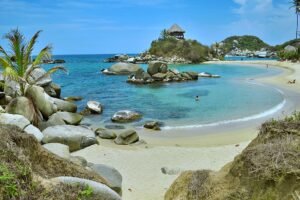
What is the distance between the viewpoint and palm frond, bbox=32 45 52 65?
616 inches

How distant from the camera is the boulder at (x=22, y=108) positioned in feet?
47.1

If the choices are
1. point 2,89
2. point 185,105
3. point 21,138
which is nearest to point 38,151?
point 21,138

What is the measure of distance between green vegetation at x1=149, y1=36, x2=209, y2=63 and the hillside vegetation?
83.2 meters

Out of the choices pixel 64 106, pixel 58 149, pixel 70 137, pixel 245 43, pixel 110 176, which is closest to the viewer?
pixel 110 176

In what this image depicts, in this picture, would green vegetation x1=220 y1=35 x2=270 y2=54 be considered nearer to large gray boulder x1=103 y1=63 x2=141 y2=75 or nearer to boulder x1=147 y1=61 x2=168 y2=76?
large gray boulder x1=103 y1=63 x2=141 y2=75

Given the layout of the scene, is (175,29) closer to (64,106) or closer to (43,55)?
(64,106)

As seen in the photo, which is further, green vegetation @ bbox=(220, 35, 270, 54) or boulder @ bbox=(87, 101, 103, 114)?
green vegetation @ bbox=(220, 35, 270, 54)

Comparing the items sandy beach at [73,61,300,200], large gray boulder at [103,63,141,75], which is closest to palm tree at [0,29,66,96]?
sandy beach at [73,61,300,200]

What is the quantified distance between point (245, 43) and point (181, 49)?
108m

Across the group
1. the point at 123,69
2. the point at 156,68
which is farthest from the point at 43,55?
the point at 123,69

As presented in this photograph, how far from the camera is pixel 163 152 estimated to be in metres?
12.5

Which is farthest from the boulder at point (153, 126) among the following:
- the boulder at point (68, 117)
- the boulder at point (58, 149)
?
the boulder at point (58, 149)

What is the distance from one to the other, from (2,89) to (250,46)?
179805 mm

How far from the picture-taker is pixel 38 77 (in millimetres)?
18516
